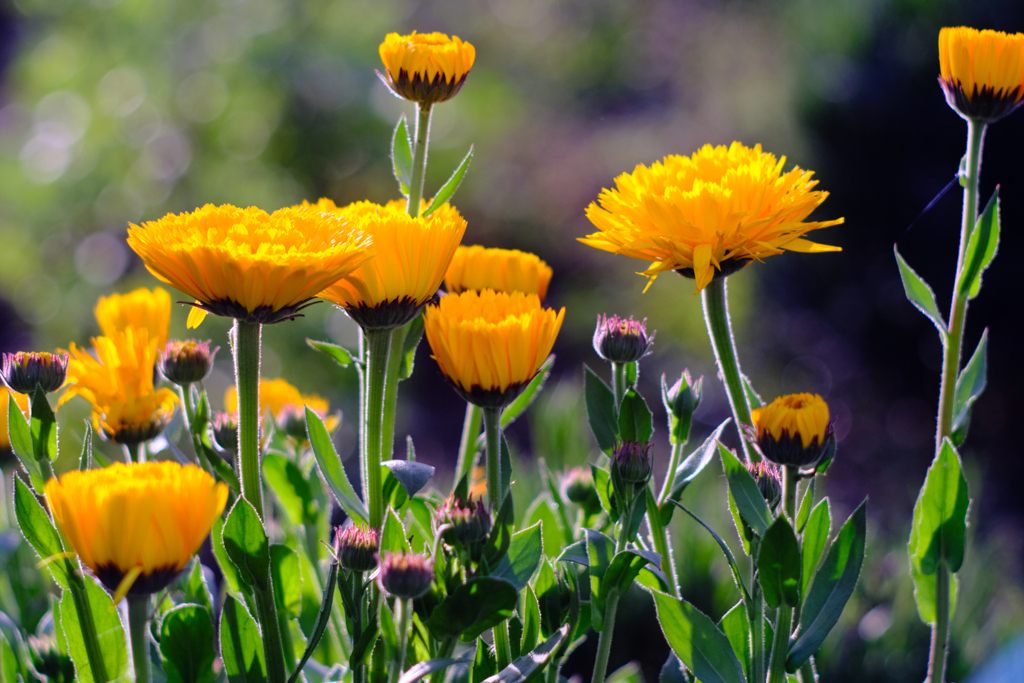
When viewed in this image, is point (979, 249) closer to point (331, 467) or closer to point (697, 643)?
point (697, 643)

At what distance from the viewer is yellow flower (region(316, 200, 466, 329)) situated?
38cm

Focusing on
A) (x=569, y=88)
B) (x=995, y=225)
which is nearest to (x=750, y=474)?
(x=995, y=225)

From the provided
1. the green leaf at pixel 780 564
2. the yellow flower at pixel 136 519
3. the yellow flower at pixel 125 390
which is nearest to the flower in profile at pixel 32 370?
the yellow flower at pixel 125 390

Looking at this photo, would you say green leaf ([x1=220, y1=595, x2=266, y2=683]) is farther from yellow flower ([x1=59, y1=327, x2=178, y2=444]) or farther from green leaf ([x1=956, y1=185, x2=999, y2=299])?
green leaf ([x1=956, y1=185, x2=999, y2=299])

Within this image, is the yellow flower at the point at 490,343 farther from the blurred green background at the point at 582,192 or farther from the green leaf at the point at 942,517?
the blurred green background at the point at 582,192

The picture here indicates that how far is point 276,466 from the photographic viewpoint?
0.56 m

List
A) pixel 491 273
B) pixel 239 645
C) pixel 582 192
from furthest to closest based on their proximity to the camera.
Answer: pixel 582 192, pixel 491 273, pixel 239 645

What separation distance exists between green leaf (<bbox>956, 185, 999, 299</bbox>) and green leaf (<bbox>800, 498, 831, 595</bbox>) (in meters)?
0.15

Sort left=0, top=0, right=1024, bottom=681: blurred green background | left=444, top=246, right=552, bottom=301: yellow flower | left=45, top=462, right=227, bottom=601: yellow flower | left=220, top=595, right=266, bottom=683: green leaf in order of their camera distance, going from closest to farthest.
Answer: left=45, top=462, right=227, bottom=601: yellow flower < left=220, top=595, right=266, bottom=683: green leaf < left=444, top=246, right=552, bottom=301: yellow flower < left=0, top=0, right=1024, bottom=681: blurred green background

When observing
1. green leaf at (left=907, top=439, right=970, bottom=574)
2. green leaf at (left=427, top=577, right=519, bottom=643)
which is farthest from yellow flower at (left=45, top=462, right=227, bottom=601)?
green leaf at (left=907, top=439, right=970, bottom=574)

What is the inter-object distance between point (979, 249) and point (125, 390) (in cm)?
50

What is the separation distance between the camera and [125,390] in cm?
49

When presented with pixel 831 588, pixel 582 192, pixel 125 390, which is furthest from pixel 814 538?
pixel 582 192

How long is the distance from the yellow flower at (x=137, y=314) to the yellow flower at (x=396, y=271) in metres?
0.21
